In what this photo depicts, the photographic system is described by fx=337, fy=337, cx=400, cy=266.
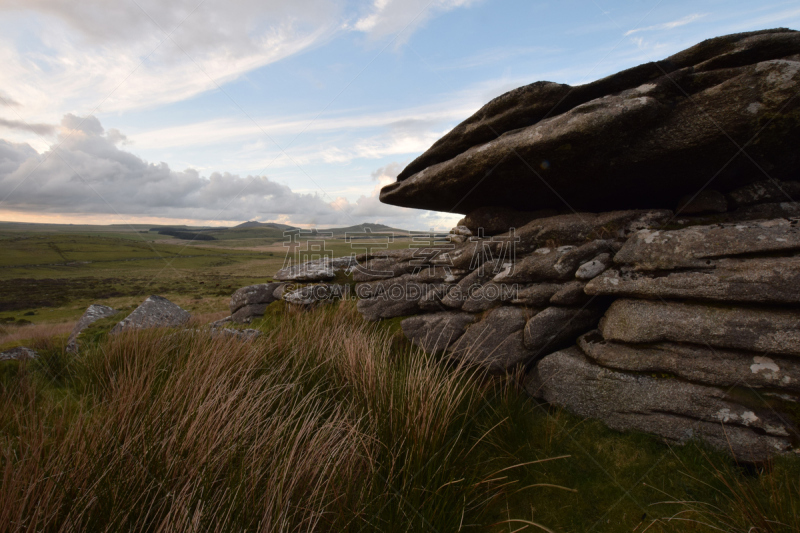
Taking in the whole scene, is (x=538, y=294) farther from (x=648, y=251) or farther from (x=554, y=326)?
(x=648, y=251)

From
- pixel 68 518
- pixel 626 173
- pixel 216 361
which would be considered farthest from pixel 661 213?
pixel 68 518

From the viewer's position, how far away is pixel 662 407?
4.53 meters

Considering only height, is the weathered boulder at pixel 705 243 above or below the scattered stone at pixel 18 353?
above

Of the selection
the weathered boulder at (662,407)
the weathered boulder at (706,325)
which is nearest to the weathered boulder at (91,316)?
the weathered boulder at (662,407)

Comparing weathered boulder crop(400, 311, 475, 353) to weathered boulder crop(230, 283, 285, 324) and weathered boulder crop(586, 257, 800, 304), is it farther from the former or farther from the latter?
weathered boulder crop(230, 283, 285, 324)

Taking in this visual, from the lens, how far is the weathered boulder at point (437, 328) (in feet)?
22.5

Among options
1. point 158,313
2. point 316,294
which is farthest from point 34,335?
point 316,294

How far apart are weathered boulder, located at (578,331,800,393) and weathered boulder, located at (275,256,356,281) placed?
8.62 m

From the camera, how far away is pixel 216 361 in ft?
16.9

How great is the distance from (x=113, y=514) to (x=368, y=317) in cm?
638

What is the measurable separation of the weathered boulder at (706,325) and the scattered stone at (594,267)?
61 centimetres

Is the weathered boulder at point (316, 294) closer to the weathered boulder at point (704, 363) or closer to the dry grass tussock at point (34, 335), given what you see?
the dry grass tussock at point (34, 335)

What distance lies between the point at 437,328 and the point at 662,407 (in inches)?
148

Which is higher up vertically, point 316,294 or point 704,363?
point 704,363
